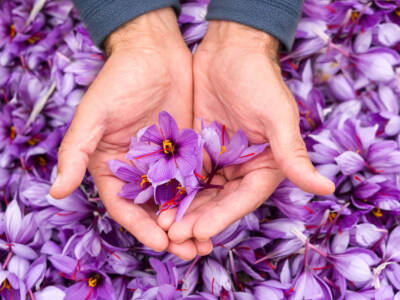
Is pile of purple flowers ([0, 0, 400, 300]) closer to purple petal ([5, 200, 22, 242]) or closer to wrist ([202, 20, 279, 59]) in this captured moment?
purple petal ([5, 200, 22, 242])

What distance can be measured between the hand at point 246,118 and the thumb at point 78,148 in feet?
0.59

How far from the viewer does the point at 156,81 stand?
0.91 metres

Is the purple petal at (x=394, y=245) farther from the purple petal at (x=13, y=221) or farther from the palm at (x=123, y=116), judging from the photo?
the purple petal at (x=13, y=221)

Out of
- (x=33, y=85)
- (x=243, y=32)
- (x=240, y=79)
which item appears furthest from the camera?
(x=33, y=85)

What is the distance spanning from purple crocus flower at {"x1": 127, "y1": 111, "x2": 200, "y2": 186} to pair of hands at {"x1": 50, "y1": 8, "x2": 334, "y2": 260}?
68 mm

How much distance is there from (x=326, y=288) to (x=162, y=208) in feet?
1.35

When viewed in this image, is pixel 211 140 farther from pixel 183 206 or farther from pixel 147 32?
pixel 147 32

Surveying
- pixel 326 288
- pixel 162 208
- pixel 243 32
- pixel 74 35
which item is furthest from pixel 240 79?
pixel 74 35

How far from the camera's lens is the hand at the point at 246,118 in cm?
73

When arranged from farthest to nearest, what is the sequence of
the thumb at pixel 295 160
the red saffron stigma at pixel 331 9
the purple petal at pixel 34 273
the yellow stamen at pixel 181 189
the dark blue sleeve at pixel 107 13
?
the red saffron stigma at pixel 331 9 < the dark blue sleeve at pixel 107 13 < the purple petal at pixel 34 273 < the yellow stamen at pixel 181 189 < the thumb at pixel 295 160

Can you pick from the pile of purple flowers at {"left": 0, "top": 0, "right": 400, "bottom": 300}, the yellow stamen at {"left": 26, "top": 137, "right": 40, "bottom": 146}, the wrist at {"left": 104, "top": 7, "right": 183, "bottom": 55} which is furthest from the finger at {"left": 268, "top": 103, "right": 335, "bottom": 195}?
the yellow stamen at {"left": 26, "top": 137, "right": 40, "bottom": 146}

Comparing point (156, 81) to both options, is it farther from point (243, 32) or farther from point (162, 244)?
point (162, 244)

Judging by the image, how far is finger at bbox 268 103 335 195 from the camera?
691 millimetres

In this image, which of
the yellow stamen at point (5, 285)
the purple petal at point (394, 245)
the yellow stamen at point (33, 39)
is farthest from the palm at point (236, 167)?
the yellow stamen at point (33, 39)
